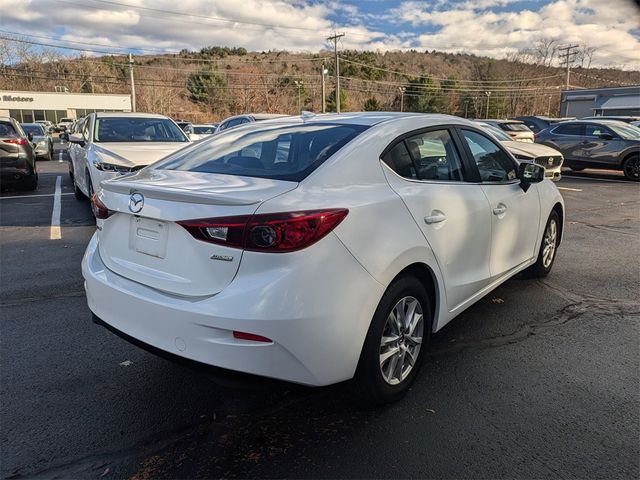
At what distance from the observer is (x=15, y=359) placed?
3.41 metres

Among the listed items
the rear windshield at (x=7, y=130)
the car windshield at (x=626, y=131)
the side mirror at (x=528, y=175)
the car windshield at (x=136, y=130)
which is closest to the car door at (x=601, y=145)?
the car windshield at (x=626, y=131)

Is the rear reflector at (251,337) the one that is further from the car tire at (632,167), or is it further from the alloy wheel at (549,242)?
the car tire at (632,167)

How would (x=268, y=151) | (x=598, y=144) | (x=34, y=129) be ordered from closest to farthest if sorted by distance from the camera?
(x=268, y=151)
(x=598, y=144)
(x=34, y=129)

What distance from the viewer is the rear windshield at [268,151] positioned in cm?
279

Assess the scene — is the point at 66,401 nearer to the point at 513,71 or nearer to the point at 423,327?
the point at 423,327

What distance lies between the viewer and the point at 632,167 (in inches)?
547

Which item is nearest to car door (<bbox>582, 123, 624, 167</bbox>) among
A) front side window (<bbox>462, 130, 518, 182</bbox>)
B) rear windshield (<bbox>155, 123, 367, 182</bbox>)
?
front side window (<bbox>462, 130, 518, 182</bbox>)

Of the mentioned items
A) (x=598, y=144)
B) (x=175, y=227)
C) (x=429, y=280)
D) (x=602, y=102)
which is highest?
(x=602, y=102)

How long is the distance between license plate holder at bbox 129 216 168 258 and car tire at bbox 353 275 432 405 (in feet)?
3.71

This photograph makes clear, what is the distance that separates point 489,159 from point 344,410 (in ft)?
7.68

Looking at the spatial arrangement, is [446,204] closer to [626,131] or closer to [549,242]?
[549,242]

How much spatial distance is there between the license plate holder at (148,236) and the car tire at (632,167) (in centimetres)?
1494

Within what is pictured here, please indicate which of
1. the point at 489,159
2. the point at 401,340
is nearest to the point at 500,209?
the point at 489,159

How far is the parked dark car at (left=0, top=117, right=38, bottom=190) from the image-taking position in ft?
33.7
